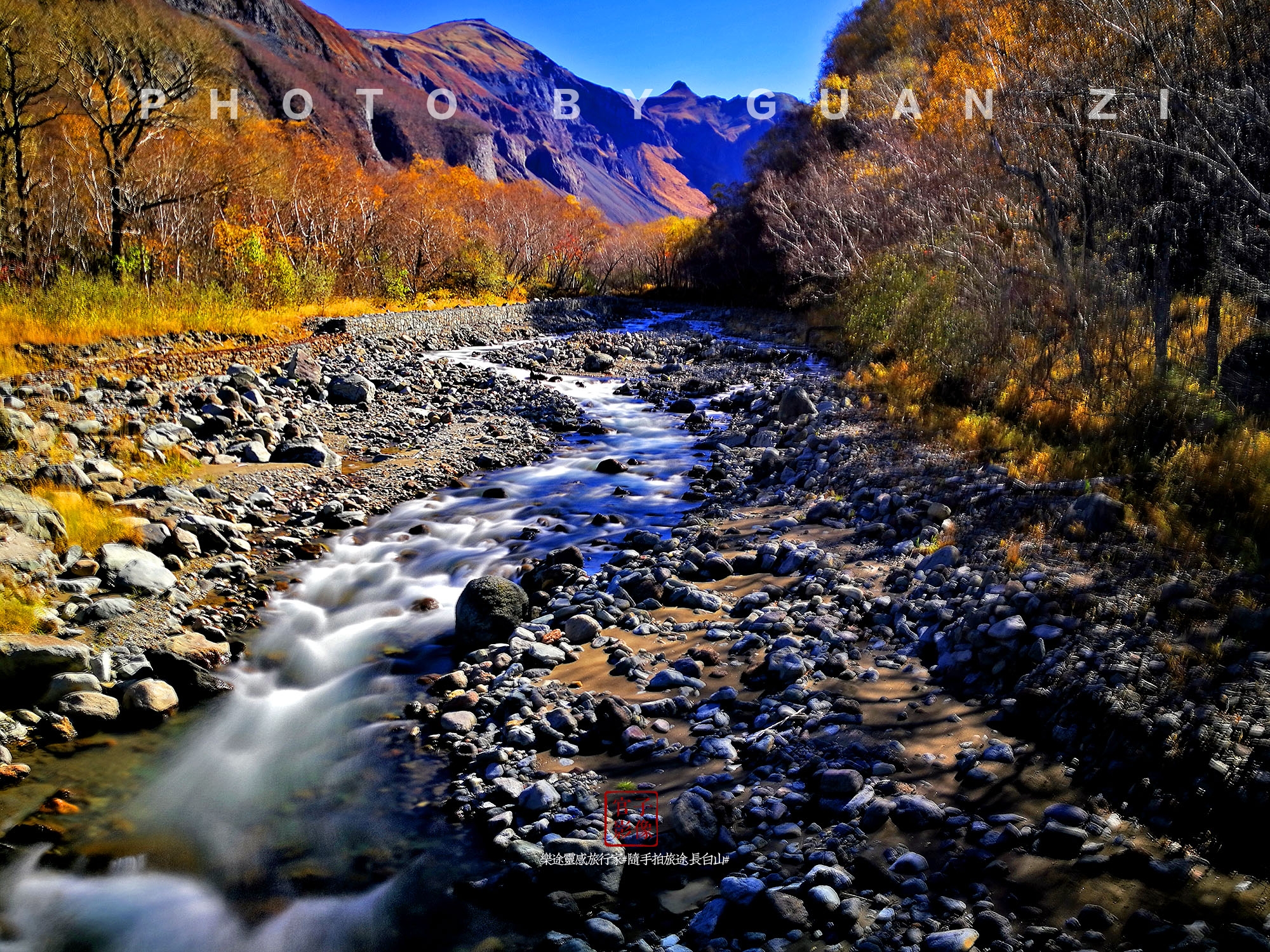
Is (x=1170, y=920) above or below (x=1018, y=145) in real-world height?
below

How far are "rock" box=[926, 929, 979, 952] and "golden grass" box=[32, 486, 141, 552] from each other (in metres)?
7.88

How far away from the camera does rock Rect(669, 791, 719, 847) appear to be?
398cm

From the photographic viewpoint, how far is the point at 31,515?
723cm

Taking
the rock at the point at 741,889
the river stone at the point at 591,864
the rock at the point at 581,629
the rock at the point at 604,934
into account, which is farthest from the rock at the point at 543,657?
the rock at the point at 741,889

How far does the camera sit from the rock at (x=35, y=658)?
541 cm

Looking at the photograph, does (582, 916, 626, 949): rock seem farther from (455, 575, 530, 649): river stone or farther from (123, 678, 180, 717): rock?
(123, 678, 180, 717): rock

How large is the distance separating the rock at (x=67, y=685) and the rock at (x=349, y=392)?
1009 cm

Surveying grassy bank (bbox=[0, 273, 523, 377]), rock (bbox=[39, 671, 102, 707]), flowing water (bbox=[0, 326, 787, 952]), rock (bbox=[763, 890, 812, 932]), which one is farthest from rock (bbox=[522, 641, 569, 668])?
grassy bank (bbox=[0, 273, 523, 377])

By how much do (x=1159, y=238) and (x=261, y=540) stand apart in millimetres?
11511

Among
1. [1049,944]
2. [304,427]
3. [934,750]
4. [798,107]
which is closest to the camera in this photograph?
[1049,944]

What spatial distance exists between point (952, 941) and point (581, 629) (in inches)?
151

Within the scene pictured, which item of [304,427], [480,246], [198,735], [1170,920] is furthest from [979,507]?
[480,246]

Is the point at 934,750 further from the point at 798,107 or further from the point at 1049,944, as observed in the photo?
the point at 798,107

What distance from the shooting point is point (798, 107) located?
146 ft
